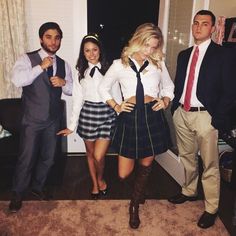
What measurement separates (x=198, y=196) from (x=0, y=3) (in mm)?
3333

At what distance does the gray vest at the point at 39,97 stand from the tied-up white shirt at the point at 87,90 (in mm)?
212

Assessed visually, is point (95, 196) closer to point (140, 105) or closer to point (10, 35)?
point (140, 105)

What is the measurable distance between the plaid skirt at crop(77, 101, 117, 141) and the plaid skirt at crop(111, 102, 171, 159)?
1.05 ft

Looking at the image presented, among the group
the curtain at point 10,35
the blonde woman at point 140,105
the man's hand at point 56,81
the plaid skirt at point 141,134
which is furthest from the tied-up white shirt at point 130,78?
the curtain at point 10,35

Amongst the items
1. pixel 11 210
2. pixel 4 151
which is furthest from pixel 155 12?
pixel 11 210

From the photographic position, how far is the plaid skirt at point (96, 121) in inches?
110

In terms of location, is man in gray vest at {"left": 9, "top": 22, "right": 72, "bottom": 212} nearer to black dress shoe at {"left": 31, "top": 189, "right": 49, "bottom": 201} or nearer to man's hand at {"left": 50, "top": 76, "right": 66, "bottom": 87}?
man's hand at {"left": 50, "top": 76, "right": 66, "bottom": 87}

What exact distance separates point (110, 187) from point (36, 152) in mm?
1003

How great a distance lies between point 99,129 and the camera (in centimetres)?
Result: 282

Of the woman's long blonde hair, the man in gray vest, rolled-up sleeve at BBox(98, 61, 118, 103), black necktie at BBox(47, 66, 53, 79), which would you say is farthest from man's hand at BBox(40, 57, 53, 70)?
the woman's long blonde hair

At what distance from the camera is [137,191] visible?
2.60m

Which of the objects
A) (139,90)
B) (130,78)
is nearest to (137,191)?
(139,90)

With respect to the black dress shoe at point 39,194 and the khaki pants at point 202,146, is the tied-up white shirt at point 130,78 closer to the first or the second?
the khaki pants at point 202,146

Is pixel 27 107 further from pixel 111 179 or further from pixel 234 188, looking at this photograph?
pixel 234 188
